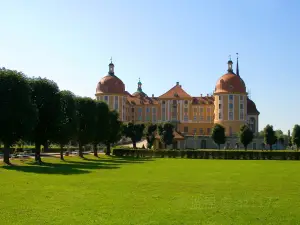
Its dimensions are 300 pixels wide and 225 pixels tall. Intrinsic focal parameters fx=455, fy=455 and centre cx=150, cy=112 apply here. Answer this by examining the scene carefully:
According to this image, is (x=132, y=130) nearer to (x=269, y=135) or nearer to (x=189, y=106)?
(x=269, y=135)

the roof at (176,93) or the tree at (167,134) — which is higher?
the roof at (176,93)

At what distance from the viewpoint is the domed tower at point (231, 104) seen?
114 meters

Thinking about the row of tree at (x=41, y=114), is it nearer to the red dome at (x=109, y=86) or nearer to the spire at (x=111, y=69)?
the red dome at (x=109, y=86)

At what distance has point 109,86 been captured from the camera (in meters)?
122

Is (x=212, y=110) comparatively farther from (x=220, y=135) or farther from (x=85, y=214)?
(x=85, y=214)

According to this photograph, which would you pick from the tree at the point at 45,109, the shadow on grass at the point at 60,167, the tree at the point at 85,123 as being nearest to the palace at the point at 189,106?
the tree at the point at 85,123

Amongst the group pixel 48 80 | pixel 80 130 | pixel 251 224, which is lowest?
pixel 251 224

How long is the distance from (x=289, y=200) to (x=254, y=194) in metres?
2.27

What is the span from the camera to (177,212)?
50.5 feet

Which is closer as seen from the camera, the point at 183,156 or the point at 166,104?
the point at 183,156

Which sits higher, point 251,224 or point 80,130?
point 80,130

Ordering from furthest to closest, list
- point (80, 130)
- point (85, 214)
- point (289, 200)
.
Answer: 1. point (80, 130)
2. point (289, 200)
3. point (85, 214)

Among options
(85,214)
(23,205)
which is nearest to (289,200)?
(85,214)

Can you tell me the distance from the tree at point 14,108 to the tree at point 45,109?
16.9 ft
